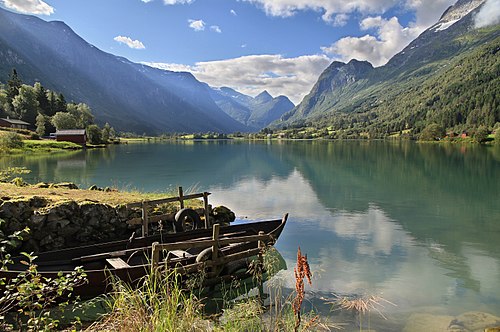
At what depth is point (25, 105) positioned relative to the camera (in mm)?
131625

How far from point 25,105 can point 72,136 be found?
28.6m

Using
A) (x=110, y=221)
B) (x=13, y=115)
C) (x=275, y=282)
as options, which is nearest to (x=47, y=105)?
(x=13, y=115)

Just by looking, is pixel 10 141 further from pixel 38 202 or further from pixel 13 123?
pixel 38 202

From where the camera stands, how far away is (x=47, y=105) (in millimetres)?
141625

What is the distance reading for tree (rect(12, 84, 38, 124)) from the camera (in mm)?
131000

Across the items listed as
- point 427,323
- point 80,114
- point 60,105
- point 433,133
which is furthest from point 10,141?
point 433,133

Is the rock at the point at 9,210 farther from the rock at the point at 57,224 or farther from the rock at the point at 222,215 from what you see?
the rock at the point at 222,215

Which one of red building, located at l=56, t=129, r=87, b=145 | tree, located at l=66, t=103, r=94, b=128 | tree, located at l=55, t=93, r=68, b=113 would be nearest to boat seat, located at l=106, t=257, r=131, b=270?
red building, located at l=56, t=129, r=87, b=145

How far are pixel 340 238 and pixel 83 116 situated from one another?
150226 mm

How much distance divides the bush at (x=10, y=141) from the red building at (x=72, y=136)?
3116cm

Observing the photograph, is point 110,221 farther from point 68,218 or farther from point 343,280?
point 343,280

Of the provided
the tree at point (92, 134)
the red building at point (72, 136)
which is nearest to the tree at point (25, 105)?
the tree at point (92, 134)

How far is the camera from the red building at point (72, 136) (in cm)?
11794

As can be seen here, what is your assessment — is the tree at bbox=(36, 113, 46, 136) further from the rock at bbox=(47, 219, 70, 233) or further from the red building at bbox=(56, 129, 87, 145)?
the rock at bbox=(47, 219, 70, 233)
